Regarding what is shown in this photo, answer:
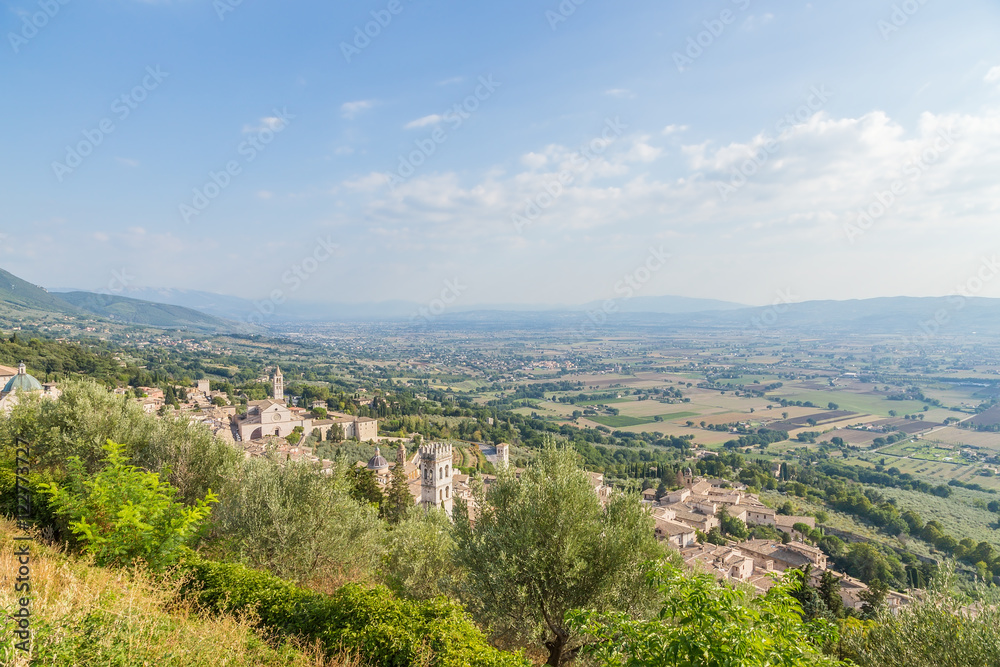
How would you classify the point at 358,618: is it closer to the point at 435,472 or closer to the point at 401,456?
the point at 435,472

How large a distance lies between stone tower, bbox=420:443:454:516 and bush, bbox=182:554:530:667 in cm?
1961

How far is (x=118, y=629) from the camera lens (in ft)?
16.0

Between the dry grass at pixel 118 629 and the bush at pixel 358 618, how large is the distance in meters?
0.24

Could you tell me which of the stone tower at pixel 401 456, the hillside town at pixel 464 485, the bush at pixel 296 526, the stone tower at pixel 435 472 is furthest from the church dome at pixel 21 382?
the bush at pixel 296 526

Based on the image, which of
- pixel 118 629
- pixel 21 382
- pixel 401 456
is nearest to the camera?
pixel 118 629

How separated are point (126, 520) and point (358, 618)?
430cm

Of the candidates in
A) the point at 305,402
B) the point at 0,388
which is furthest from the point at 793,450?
the point at 0,388

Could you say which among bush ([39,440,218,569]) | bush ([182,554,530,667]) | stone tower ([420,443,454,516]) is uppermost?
bush ([39,440,218,569])

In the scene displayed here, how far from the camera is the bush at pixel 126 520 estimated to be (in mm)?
7610

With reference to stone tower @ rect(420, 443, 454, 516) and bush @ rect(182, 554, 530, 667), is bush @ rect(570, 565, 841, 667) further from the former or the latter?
stone tower @ rect(420, 443, 454, 516)

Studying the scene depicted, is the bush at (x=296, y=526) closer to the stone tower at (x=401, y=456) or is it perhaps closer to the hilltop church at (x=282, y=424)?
the stone tower at (x=401, y=456)

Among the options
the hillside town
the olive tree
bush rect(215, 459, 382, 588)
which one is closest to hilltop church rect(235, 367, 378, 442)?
the hillside town

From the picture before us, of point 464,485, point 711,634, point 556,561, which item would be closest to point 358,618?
point 556,561

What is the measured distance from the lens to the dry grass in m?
4.35
